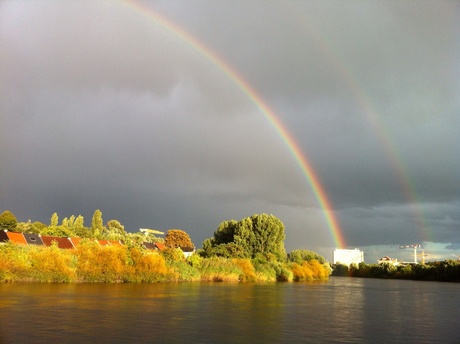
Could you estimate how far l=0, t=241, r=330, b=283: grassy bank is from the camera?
49156 millimetres

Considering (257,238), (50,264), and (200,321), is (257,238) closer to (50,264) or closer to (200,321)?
(50,264)

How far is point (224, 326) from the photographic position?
25.6 m

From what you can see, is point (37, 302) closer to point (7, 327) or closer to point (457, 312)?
point (7, 327)

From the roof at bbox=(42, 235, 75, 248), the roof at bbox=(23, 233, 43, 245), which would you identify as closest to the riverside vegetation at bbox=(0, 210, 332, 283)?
the roof at bbox=(42, 235, 75, 248)

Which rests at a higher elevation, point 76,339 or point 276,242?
point 276,242

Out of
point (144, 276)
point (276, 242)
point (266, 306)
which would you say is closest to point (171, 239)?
point (276, 242)

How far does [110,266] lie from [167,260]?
31.1ft

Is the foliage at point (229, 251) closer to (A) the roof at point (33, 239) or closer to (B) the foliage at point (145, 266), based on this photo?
(B) the foliage at point (145, 266)

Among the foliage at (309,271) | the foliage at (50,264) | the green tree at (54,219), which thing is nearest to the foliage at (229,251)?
the foliage at (309,271)

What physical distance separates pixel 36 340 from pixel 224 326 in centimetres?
1007

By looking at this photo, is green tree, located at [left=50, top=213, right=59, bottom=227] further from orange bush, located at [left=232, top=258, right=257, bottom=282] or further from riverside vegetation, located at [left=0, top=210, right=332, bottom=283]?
orange bush, located at [left=232, top=258, right=257, bottom=282]

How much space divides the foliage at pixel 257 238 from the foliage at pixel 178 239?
4611 cm

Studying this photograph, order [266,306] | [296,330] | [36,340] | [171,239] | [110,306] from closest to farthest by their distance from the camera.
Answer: [36,340] < [296,330] < [110,306] < [266,306] < [171,239]

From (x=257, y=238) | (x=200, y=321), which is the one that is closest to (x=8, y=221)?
(x=257, y=238)
